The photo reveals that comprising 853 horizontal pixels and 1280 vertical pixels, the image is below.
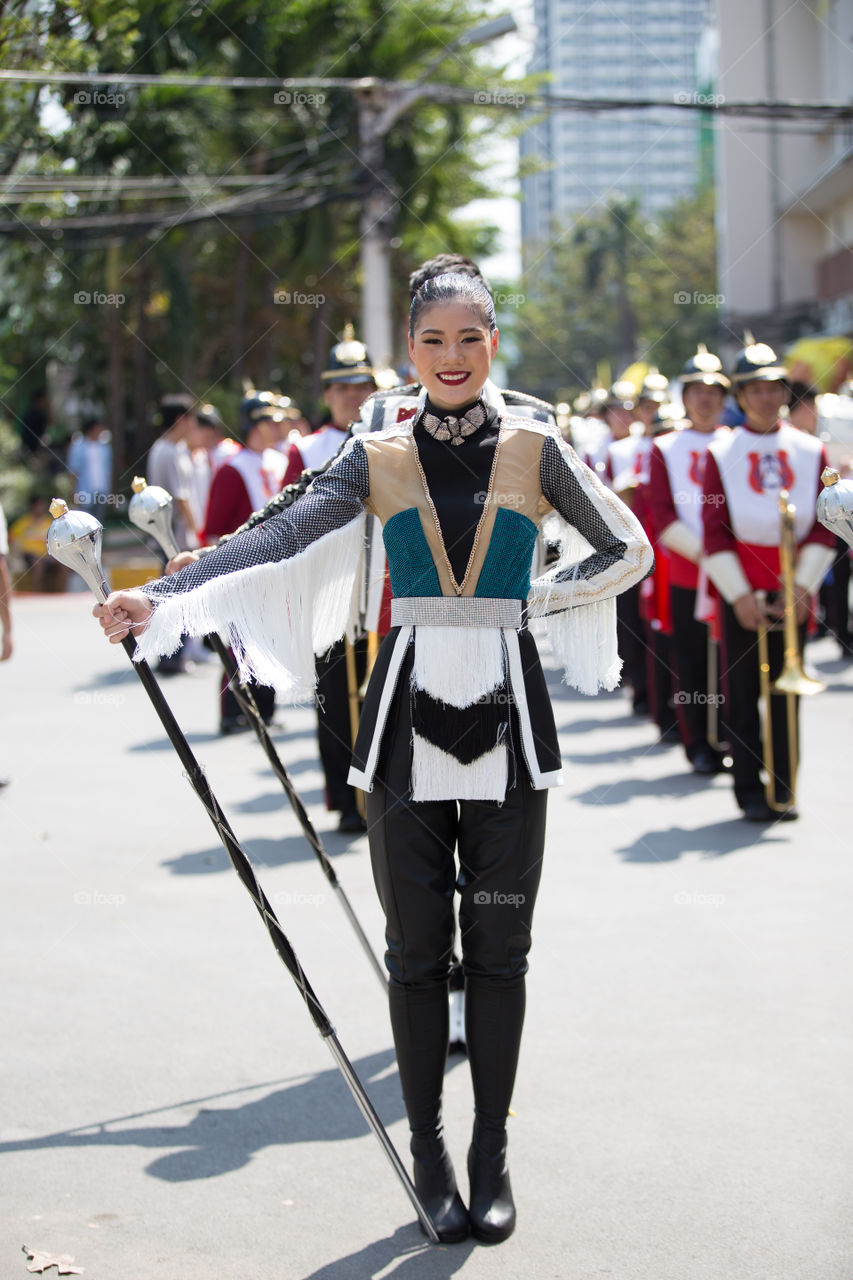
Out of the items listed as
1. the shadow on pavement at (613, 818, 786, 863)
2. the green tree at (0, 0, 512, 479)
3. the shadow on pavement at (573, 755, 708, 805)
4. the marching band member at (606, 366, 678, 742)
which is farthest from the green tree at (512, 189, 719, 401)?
the shadow on pavement at (613, 818, 786, 863)

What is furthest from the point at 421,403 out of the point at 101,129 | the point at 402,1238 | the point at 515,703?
the point at 101,129

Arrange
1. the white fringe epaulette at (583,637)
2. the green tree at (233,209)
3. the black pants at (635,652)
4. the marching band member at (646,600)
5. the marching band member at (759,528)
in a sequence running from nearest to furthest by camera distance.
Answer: the white fringe epaulette at (583,637), the marching band member at (759,528), the marching band member at (646,600), the black pants at (635,652), the green tree at (233,209)

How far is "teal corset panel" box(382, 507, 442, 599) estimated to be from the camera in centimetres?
321

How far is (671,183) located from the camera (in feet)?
604

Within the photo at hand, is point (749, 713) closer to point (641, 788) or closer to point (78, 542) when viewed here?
point (641, 788)

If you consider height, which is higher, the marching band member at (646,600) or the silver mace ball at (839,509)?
the silver mace ball at (839,509)

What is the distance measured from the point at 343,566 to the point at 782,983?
2.43 meters

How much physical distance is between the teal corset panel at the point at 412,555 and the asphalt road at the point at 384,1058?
148 centimetres

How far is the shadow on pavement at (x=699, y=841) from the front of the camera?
6.58 m

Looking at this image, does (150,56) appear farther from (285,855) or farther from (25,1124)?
(25,1124)

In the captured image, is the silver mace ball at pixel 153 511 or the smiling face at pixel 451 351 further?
the silver mace ball at pixel 153 511

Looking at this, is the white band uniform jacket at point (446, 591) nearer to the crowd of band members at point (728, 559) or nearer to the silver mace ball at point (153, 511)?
the silver mace ball at point (153, 511)

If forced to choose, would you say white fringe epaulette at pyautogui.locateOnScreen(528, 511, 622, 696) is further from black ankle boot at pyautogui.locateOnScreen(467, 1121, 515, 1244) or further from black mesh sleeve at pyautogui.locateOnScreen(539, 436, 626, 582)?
black ankle boot at pyautogui.locateOnScreen(467, 1121, 515, 1244)

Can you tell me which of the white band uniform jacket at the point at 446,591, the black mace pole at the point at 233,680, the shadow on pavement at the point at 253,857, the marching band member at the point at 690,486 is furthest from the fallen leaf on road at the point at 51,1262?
the marching band member at the point at 690,486
